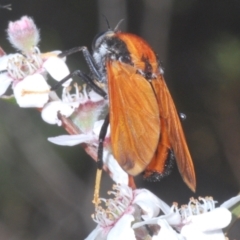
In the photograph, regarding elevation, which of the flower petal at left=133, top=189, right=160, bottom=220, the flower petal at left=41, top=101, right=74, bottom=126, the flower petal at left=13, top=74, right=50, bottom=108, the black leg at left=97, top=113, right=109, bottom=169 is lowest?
the flower petal at left=133, top=189, right=160, bottom=220

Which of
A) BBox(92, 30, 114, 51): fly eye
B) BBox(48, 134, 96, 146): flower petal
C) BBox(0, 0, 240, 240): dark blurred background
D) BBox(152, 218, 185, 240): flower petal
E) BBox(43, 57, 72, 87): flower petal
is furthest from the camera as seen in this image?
BBox(0, 0, 240, 240): dark blurred background

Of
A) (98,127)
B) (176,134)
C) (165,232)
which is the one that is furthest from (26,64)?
(165,232)

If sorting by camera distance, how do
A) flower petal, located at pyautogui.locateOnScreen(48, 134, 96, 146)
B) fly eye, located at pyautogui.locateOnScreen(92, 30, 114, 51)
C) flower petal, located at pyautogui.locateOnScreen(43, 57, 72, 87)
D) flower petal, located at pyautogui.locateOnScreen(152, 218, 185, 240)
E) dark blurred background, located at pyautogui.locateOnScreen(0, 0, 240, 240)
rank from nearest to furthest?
flower petal, located at pyautogui.locateOnScreen(152, 218, 185, 240) < flower petal, located at pyautogui.locateOnScreen(48, 134, 96, 146) < flower petal, located at pyautogui.locateOnScreen(43, 57, 72, 87) < fly eye, located at pyautogui.locateOnScreen(92, 30, 114, 51) < dark blurred background, located at pyautogui.locateOnScreen(0, 0, 240, 240)

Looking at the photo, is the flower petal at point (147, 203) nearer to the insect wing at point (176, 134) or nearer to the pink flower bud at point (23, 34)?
the insect wing at point (176, 134)

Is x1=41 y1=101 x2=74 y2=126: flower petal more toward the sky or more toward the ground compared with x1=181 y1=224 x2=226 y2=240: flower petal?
more toward the sky

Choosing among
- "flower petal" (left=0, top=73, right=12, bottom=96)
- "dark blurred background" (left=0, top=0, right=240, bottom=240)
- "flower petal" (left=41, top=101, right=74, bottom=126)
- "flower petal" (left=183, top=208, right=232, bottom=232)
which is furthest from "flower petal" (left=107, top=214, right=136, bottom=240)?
"dark blurred background" (left=0, top=0, right=240, bottom=240)

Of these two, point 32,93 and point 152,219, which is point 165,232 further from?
point 32,93

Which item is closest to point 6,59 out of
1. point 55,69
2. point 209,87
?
point 55,69

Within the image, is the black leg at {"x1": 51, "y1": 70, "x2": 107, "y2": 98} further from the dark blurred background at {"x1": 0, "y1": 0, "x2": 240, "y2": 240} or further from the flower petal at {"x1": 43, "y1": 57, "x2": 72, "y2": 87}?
the dark blurred background at {"x1": 0, "y1": 0, "x2": 240, "y2": 240}
